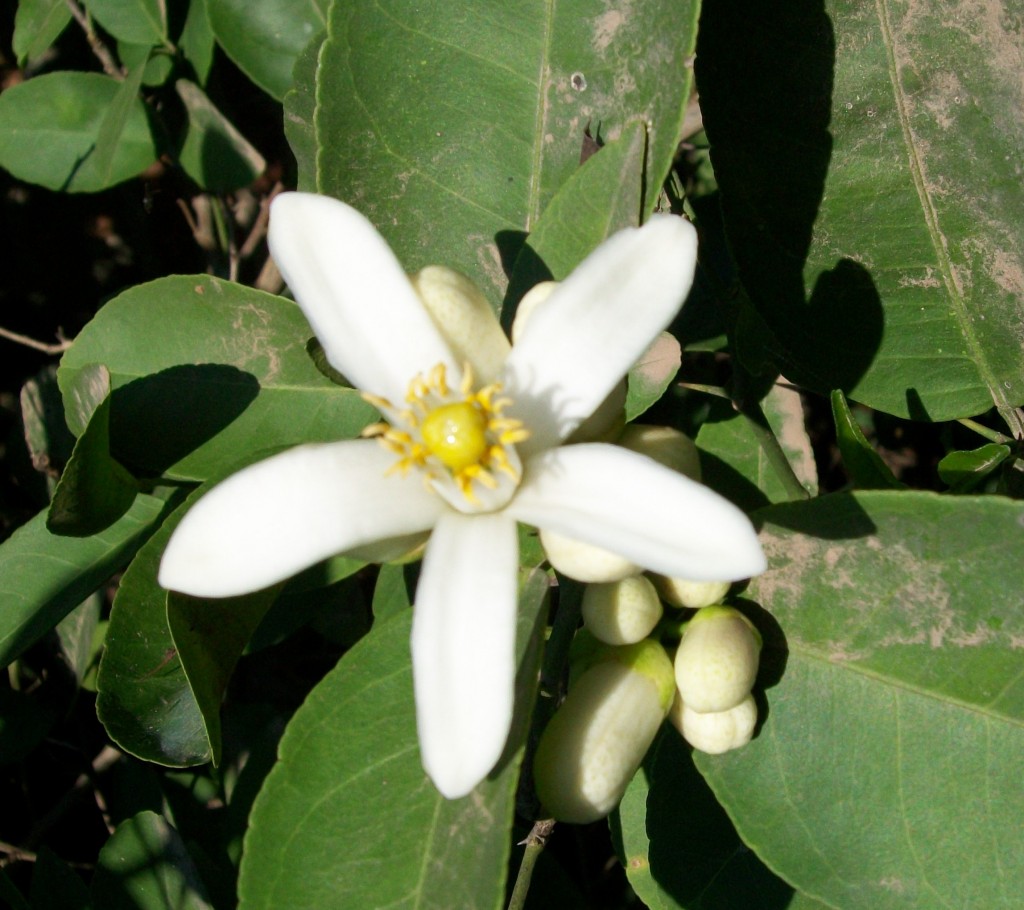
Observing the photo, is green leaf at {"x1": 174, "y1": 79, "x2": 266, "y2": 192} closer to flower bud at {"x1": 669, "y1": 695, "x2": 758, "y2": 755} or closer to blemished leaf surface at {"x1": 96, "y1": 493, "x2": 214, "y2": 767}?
blemished leaf surface at {"x1": 96, "y1": 493, "x2": 214, "y2": 767}

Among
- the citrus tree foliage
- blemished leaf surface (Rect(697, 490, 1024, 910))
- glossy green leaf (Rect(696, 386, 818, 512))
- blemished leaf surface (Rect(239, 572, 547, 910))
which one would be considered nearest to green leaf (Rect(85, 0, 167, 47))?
the citrus tree foliage

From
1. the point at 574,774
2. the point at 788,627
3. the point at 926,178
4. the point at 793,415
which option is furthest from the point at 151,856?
the point at 926,178

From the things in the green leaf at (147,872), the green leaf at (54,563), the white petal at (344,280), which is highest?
the white petal at (344,280)

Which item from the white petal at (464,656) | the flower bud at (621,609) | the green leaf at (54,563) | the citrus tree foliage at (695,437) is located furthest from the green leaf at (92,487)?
the flower bud at (621,609)

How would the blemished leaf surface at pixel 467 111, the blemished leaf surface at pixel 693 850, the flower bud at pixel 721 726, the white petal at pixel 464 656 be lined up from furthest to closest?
1. the blemished leaf surface at pixel 693 850
2. the blemished leaf surface at pixel 467 111
3. the flower bud at pixel 721 726
4. the white petal at pixel 464 656

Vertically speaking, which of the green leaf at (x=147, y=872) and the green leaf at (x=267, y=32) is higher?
the green leaf at (x=267, y=32)

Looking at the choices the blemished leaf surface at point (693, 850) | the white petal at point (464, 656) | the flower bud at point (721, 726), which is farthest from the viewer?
the blemished leaf surface at point (693, 850)

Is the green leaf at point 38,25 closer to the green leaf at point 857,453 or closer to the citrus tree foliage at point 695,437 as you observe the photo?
the citrus tree foliage at point 695,437
